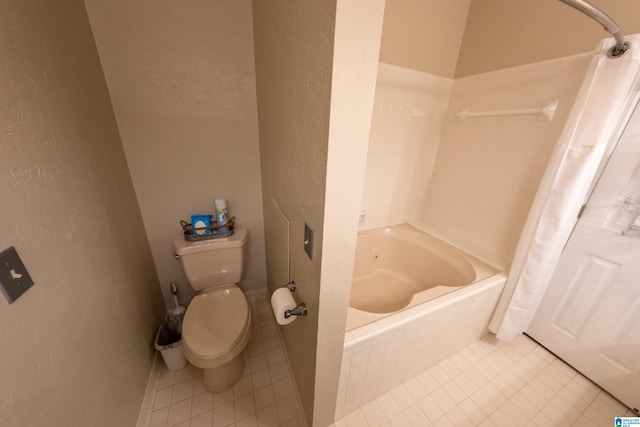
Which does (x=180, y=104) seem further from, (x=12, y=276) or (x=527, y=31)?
(x=527, y=31)

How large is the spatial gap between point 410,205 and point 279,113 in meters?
1.47

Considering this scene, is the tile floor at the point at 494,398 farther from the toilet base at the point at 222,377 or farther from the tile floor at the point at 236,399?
the toilet base at the point at 222,377

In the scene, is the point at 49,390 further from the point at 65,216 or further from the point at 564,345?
the point at 564,345

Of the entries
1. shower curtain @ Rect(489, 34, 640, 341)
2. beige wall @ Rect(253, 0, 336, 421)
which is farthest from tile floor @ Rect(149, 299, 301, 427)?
shower curtain @ Rect(489, 34, 640, 341)

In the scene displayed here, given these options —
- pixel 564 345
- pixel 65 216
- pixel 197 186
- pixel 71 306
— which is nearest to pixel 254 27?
pixel 197 186

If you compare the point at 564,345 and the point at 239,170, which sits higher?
the point at 239,170

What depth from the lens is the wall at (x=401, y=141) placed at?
1464 millimetres

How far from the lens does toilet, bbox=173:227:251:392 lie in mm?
1047

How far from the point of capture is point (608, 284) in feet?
3.85

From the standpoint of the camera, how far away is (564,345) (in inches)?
53.9

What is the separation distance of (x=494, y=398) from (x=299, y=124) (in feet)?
5.76

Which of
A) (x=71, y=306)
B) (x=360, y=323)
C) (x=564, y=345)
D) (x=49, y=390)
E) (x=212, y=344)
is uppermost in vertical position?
(x=71, y=306)

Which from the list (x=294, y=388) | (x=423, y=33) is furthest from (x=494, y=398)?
(x=423, y=33)

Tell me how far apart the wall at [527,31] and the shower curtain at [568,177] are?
206 mm
